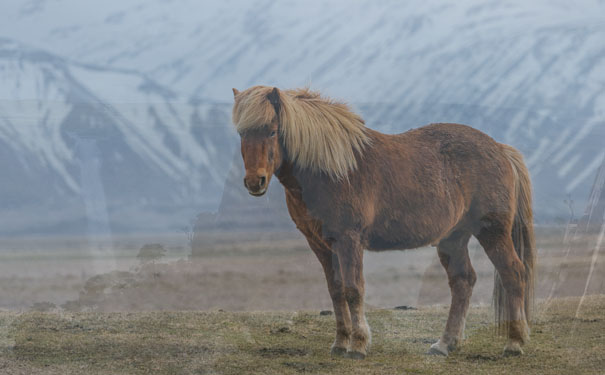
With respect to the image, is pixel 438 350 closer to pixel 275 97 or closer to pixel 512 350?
pixel 512 350

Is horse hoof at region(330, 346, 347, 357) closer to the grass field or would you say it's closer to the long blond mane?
the grass field

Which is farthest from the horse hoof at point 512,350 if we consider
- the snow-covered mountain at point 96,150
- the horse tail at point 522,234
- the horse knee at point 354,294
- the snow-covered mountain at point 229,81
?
the snow-covered mountain at point 96,150

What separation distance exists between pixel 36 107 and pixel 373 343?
5.65 ft

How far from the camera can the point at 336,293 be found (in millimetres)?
2766

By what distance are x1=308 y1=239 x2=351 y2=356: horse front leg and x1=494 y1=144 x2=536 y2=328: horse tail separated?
763 mm

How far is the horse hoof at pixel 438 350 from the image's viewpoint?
2.58 metres

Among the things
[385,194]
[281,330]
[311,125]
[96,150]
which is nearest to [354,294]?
[281,330]

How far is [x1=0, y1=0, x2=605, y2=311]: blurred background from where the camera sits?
2424mm

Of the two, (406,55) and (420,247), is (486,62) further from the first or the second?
(420,247)

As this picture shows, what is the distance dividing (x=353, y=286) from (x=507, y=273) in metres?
0.93

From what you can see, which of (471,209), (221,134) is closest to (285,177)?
(221,134)

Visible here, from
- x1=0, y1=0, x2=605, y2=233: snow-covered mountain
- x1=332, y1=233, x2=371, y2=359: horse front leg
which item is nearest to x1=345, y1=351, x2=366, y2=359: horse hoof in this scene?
x1=332, y1=233, x2=371, y2=359: horse front leg

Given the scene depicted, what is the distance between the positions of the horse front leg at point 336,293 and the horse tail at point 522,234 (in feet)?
2.50

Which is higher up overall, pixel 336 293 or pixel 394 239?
pixel 394 239
